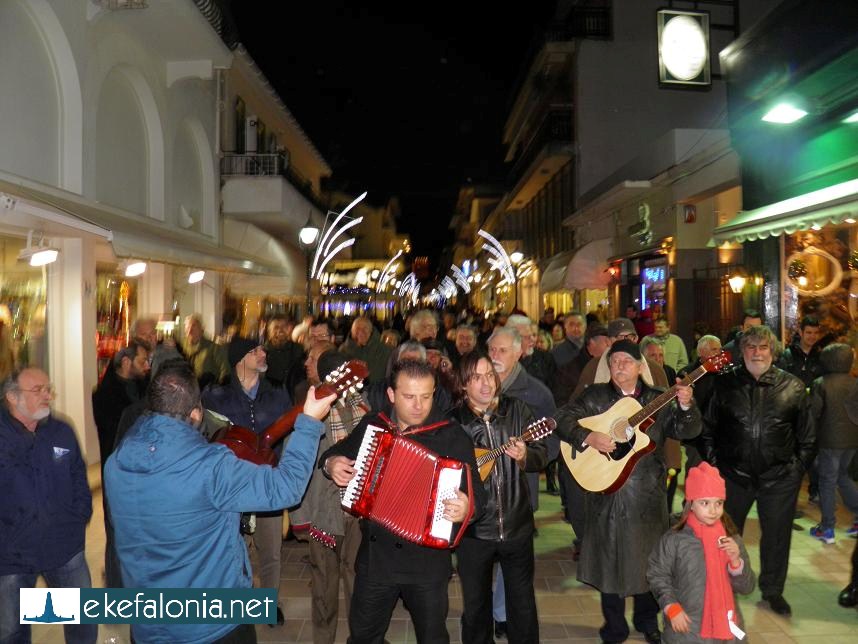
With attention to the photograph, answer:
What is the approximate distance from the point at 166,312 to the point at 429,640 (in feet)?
38.8

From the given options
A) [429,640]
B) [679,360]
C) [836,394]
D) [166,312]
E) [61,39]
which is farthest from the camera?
[166,312]

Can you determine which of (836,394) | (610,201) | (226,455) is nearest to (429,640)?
(226,455)

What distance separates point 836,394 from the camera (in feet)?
23.1

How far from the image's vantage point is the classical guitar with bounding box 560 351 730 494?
4.56m

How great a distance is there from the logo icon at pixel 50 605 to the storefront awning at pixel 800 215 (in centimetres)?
750

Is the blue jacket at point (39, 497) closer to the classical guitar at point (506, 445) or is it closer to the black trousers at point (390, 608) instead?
the black trousers at point (390, 608)

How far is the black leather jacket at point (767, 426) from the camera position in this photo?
210 inches

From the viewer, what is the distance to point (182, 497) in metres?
2.91

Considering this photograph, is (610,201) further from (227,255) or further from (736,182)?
(227,255)

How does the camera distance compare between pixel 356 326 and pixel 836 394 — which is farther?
pixel 356 326

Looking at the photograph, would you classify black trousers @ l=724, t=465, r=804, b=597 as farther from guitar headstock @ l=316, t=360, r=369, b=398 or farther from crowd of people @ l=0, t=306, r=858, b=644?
guitar headstock @ l=316, t=360, r=369, b=398

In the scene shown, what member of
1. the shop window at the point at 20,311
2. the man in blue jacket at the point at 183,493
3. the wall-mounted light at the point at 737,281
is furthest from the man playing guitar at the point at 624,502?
the wall-mounted light at the point at 737,281

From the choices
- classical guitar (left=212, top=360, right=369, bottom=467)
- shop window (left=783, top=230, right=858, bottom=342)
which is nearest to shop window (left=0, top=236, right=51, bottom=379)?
classical guitar (left=212, top=360, right=369, bottom=467)

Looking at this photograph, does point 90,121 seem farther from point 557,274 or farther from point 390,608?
point 557,274
